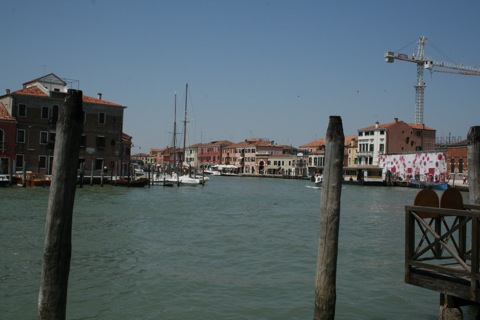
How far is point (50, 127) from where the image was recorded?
127ft

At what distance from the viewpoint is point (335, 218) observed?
506cm

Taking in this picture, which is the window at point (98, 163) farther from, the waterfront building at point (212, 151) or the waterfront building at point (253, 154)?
the waterfront building at point (212, 151)

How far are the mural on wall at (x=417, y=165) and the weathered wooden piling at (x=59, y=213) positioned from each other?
50.4 meters

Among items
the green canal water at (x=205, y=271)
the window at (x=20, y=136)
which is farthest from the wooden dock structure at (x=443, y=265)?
the window at (x=20, y=136)

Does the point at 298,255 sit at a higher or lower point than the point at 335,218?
lower

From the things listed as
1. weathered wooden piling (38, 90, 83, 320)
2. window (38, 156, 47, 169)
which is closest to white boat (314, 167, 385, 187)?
window (38, 156, 47, 169)

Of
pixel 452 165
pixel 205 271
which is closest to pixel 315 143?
pixel 452 165

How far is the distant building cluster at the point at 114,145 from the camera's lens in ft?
122

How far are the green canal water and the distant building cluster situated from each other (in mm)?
3731

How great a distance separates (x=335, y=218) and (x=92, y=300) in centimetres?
473

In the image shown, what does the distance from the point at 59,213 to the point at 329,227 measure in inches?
106

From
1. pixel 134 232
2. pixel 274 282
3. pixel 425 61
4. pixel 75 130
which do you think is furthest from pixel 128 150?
pixel 425 61

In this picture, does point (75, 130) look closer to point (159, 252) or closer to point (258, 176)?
point (159, 252)

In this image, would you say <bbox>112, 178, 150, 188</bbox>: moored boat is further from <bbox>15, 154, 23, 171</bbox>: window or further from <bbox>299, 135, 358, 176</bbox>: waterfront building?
<bbox>299, 135, 358, 176</bbox>: waterfront building
